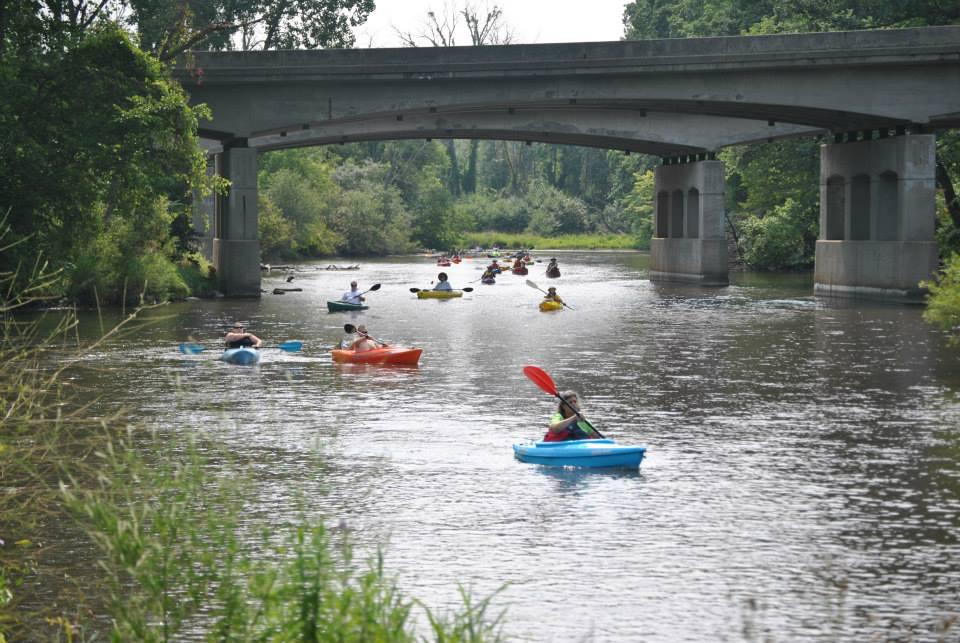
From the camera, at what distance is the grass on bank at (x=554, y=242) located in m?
108

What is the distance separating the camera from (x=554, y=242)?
11050 cm

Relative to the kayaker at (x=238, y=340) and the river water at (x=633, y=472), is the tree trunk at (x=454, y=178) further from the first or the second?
the kayaker at (x=238, y=340)

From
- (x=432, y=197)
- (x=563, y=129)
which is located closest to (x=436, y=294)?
(x=563, y=129)

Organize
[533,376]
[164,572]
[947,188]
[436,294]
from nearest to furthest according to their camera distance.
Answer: [164,572] < [533,376] < [436,294] < [947,188]

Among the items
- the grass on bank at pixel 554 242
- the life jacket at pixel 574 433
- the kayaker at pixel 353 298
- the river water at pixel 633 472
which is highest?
the grass on bank at pixel 554 242

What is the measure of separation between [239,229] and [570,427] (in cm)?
2932

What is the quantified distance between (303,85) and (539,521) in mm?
31166

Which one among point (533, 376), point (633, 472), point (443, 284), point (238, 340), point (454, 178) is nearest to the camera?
point (633, 472)

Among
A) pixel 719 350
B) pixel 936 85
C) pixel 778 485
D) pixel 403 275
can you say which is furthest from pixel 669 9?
pixel 778 485

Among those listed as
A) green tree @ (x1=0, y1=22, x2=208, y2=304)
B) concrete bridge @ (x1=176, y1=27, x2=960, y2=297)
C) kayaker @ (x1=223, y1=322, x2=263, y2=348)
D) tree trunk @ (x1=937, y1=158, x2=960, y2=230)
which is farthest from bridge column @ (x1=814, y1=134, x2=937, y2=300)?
kayaker @ (x1=223, y1=322, x2=263, y2=348)

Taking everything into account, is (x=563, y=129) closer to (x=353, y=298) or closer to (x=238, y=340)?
Answer: (x=353, y=298)

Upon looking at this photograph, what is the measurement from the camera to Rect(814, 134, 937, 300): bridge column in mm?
41750

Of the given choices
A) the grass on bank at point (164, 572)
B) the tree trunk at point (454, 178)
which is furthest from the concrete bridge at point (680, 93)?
the tree trunk at point (454, 178)

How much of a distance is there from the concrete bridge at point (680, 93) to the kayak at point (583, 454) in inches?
1035
